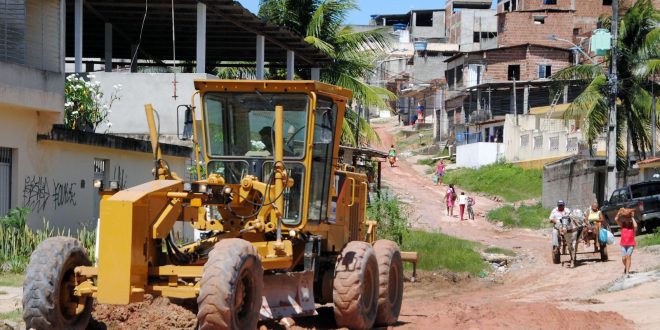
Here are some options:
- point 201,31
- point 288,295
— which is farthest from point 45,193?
point 288,295

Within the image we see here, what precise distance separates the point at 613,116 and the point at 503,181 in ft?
54.8

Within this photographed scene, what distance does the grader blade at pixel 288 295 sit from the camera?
37.4 feet

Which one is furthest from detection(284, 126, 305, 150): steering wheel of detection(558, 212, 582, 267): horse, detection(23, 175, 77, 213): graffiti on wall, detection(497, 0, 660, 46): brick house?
detection(497, 0, 660, 46): brick house

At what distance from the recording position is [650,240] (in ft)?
101

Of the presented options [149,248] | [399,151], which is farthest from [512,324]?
[399,151]

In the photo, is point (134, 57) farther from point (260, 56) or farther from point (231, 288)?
point (231, 288)

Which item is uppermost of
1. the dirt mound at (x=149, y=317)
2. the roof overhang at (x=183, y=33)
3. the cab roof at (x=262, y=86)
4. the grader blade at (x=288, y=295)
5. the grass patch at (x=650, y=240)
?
the roof overhang at (x=183, y=33)

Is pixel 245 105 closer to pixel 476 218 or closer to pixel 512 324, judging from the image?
pixel 512 324

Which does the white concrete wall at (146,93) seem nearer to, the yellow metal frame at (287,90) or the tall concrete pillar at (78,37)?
the tall concrete pillar at (78,37)

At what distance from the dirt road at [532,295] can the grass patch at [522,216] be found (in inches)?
31.8

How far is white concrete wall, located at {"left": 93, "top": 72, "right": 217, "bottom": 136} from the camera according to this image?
25.8 metres

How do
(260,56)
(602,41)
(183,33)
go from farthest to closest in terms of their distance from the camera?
1. (602,41)
2. (183,33)
3. (260,56)

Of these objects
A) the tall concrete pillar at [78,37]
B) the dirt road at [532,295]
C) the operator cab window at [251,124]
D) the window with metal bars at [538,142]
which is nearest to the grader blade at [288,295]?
the operator cab window at [251,124]

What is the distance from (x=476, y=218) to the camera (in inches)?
1857
